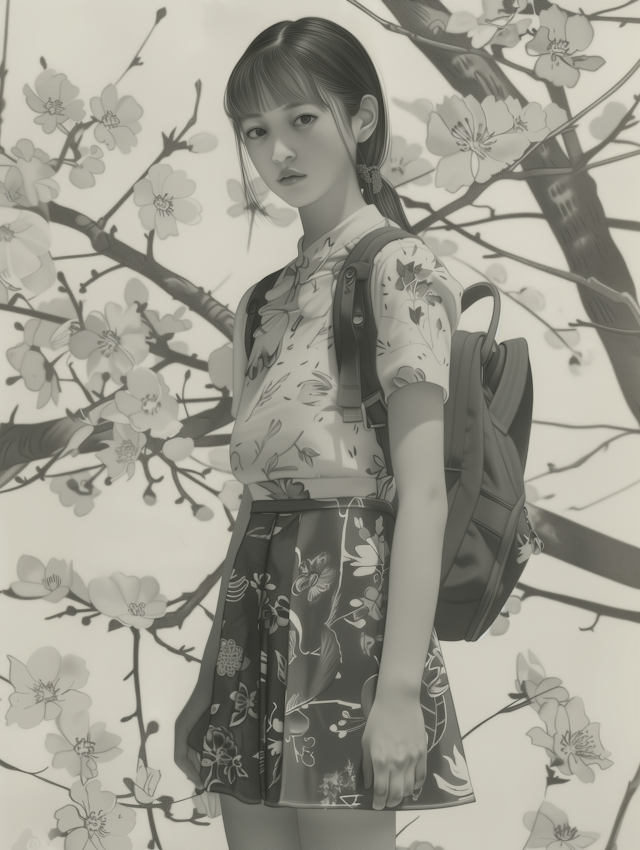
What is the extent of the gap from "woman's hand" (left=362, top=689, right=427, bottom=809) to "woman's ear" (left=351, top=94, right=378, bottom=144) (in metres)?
0.57

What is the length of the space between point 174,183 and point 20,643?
2.27ft

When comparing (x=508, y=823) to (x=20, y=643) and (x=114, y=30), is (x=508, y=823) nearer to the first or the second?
(x=20, y=643)

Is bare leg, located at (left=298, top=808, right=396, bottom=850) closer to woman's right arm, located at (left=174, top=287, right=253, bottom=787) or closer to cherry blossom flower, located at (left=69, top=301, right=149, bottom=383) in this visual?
woman's right arm, located at (left=174, top=287, right=253, bottom=787)

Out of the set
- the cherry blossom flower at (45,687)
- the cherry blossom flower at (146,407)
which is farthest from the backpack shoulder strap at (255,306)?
the cherry blossom flower at (45,687)

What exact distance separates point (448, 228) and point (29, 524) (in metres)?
0.73

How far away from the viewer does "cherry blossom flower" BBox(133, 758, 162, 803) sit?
1228 millimetres

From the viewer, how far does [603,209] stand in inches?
51.1

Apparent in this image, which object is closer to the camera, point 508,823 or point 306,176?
point 306,176

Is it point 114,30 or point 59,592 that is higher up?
point 114,30

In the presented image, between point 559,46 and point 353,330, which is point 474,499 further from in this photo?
point 559,46

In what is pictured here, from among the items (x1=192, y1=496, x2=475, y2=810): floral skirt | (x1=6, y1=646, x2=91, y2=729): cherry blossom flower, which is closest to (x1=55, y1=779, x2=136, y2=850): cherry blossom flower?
(x1=6, y1=646, x2=91, y2=729): cherry blossom flower

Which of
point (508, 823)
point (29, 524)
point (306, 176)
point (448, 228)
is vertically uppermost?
point (448, 228)

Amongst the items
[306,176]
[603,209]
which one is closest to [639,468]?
[603,209]

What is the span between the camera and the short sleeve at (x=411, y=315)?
0.77 meters
